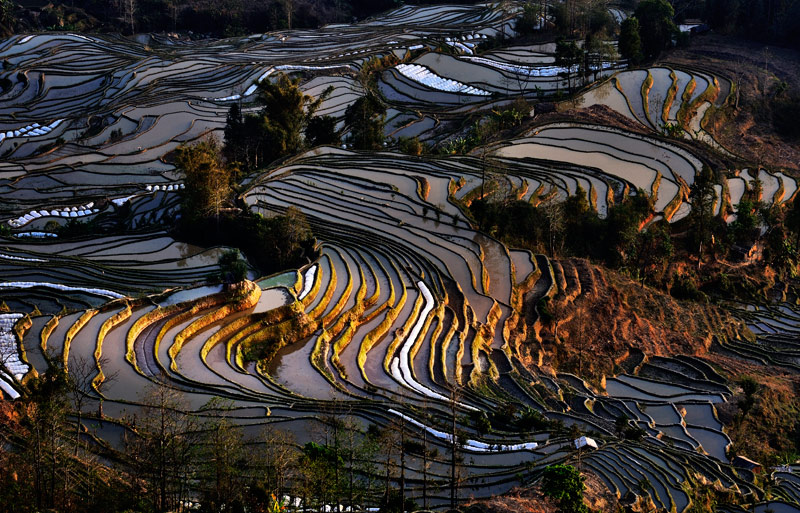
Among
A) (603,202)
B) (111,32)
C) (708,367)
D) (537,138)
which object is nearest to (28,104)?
(111,32)

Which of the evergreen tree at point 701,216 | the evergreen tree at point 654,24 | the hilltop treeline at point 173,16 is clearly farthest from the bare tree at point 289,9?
the evergreen tree at point 701,216

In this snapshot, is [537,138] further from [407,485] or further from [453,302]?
[407,485]

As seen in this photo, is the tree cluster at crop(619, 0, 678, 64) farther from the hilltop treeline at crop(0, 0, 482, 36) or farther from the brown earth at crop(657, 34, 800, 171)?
the hilltop treeline at crop(0, 0, 482, 36)

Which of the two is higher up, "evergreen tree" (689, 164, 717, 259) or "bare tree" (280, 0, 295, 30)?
"bare tree" (280, 0, 295, 30)

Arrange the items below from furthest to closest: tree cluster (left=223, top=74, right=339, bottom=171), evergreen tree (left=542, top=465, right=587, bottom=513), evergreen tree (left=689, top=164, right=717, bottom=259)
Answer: tree cluster (left=223, top=74, right=339, bottom=171)
evergreen tree (left=689, top=164, right=717, bottom=259)
evergreen tree (left=542, top=465, right=587, bottom=513)

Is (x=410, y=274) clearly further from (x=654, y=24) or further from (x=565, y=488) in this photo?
(x=654, y=24)

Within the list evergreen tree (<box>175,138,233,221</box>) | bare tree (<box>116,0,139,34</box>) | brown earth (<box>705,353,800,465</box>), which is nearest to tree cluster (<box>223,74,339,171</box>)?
evergreen tree (<box>175,138,233,221</box>)

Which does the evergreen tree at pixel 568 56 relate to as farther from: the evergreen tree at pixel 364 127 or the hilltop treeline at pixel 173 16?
the hilltop treeline at pixel 173 16

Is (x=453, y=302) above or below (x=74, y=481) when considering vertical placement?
below
